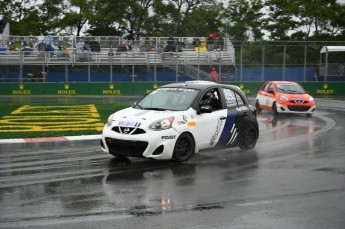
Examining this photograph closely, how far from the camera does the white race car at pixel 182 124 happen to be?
1016 cm

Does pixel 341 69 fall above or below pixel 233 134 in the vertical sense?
above

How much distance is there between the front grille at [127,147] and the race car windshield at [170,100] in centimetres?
121

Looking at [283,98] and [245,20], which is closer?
[283,98]

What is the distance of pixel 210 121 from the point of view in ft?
36.7

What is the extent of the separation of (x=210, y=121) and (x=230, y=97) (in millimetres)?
1153

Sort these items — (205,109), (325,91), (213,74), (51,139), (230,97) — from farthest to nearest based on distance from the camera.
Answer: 1. (325,91)
2. (213,74)
3. (51,139)
4. (230,97)
5. (205,109)

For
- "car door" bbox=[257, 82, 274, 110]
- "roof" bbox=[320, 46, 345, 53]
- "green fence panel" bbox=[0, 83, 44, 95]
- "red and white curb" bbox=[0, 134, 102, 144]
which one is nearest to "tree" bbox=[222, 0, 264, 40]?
"roof" bbox=[320, 46, 345, 53]

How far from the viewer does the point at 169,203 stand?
7277mm

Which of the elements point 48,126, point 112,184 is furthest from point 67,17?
point 112,184

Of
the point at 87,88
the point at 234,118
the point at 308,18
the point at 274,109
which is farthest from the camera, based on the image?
the point at 308,18

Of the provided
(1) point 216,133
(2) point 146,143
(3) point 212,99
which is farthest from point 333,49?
(2) point 146,143

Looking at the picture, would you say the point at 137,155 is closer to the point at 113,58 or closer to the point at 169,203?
the point at 169,203

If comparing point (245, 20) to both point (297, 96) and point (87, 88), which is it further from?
point (297, 96)

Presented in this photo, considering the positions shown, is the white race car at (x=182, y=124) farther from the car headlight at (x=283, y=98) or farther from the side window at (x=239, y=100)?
the car headlight at (x=283, y=98)
